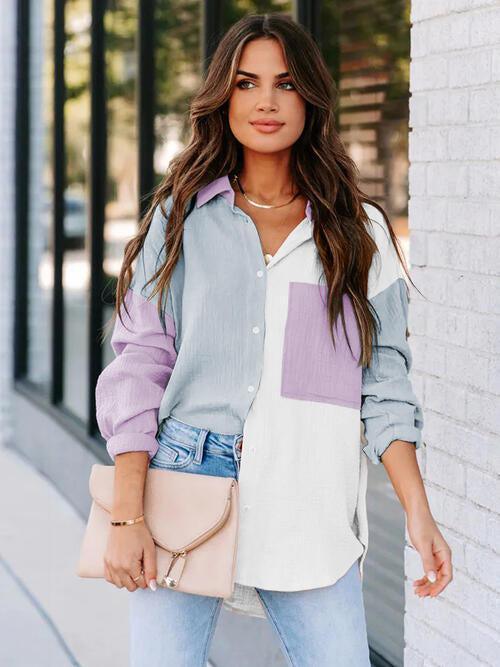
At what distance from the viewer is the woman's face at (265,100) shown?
2.23 meters

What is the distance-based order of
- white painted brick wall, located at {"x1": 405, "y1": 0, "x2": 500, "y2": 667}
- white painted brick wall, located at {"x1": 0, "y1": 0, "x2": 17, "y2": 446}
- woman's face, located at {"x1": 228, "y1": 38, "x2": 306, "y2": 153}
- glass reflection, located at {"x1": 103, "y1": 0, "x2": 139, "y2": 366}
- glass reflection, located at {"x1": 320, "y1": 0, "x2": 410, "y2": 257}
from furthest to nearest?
white painted brick wall, located at {"x1": 0, "y1": 0, "x2": 17, "y2": 446}, glass reflection, located at {"x1": 103, "y1": 0, "x2": 139, "y2": 366}, glass reflection, located at {"x1": 320, "y1": 0, "x2": 410, "y2": 257}, white painted brick wall, located at {"x1": 405, "y1": 0, "x2": 500, "y2": 667}, woman's face, located at {"x1": 228, "y1": 38, "x2": 306, "y2": 153}

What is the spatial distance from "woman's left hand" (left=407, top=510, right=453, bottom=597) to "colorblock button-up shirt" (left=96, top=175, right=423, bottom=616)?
148 mm

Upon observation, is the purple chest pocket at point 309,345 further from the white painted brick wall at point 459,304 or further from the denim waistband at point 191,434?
the white painted brick wall at point 459,304

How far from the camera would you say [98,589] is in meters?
4.88

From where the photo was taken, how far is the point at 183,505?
2189 mm

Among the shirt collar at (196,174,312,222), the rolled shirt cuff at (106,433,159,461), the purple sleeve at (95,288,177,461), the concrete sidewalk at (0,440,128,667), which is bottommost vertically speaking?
the concrete sidewalk at (0,440,128,667)

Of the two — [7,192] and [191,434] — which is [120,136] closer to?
[7,192]

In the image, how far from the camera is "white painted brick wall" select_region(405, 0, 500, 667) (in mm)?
2596

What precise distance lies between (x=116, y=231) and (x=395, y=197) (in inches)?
106

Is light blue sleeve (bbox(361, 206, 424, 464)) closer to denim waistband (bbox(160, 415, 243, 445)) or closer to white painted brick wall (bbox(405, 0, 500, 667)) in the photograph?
denim waistband (bbox(160, 415, 243, 445))

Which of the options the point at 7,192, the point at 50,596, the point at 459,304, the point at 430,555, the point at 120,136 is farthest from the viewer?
the point at 7,192

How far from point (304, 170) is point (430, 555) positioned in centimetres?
76

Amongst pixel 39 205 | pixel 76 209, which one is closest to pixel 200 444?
pixel 76 209

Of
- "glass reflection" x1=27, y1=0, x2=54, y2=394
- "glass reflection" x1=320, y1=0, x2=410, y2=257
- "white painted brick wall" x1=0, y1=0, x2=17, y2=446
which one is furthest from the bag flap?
"white painted brick wall" x1=0, y1=0, x2=17, y2=446
